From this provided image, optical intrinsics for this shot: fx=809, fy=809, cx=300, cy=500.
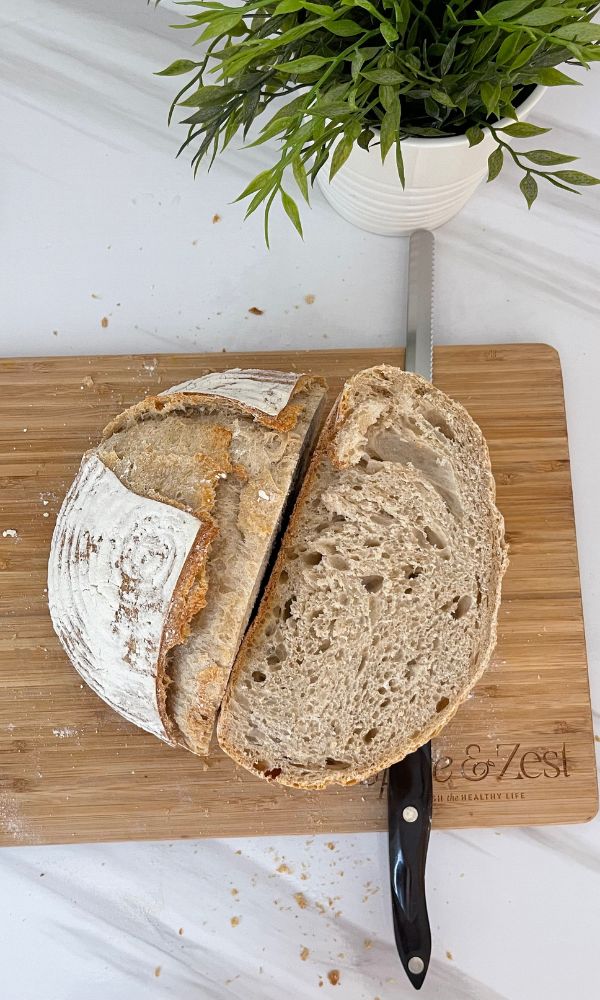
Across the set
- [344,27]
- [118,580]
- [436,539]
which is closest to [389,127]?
[344,27]

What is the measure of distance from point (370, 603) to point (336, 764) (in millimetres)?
340

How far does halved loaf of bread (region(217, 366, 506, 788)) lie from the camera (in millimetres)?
1580

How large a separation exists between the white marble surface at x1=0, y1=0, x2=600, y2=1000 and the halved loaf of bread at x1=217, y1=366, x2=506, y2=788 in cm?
36

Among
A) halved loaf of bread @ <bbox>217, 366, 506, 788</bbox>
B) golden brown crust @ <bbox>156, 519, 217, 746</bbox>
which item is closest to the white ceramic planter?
halved loaf of bread @ <bbox>217, 366, 506, 788</bbox>

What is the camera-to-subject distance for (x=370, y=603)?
5.22 feet

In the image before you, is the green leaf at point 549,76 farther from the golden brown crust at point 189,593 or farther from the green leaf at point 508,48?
the golden brown crust at point 189,593

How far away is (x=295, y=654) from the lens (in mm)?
1585

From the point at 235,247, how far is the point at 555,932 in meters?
1.78

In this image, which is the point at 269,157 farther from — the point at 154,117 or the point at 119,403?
the point at 119,403

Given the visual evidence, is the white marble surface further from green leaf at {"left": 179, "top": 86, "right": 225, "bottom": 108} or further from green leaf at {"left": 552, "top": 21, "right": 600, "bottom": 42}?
green leaf at {"left": 552, "top": 21, "right": 600, "bottom": 42}

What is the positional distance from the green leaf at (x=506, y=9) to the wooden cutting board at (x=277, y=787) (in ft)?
2.80

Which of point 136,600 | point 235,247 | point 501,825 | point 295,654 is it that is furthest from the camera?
point 235,247

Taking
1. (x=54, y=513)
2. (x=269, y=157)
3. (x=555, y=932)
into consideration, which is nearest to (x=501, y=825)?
(x=555, y=932)

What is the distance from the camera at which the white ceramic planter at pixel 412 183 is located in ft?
5.03
